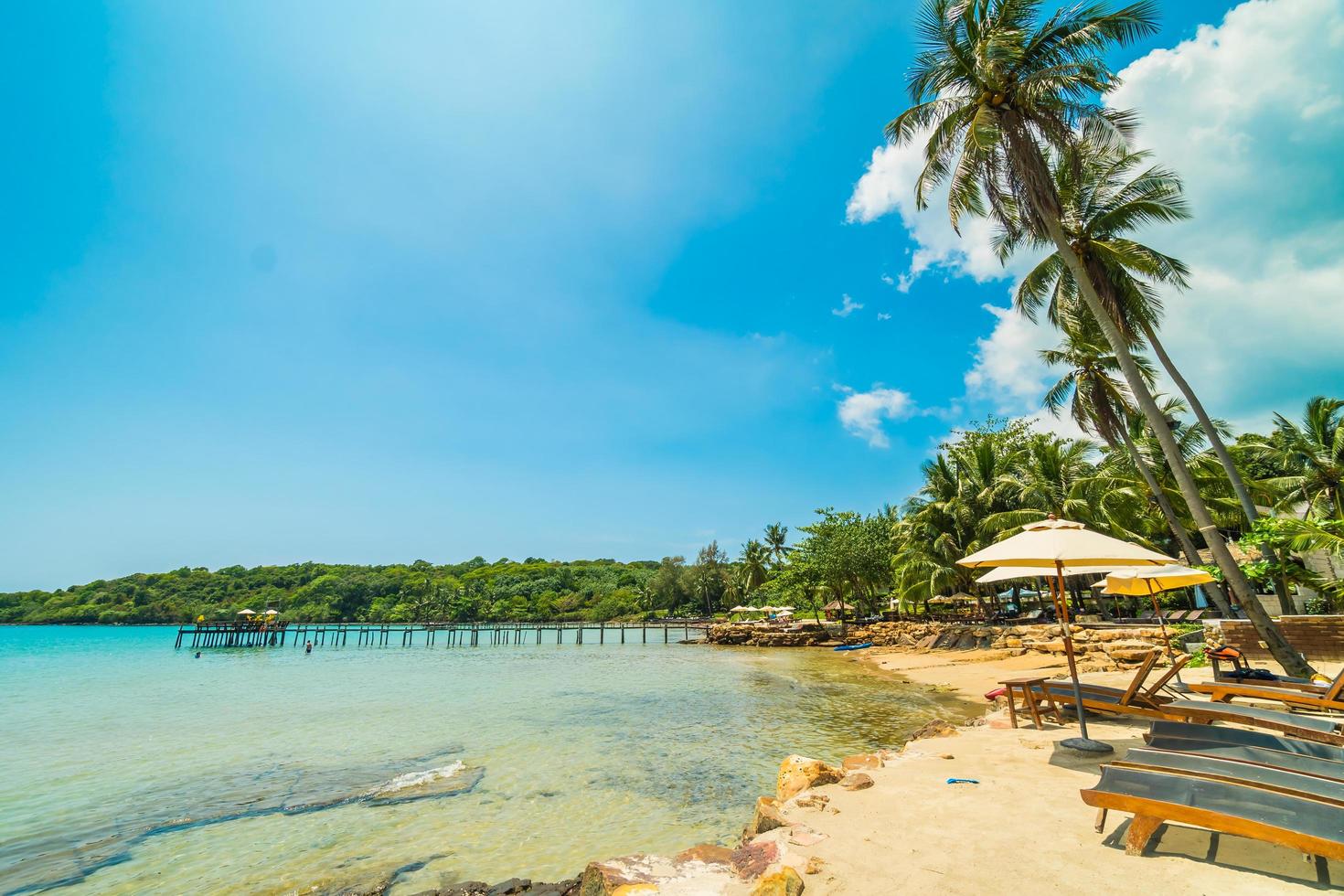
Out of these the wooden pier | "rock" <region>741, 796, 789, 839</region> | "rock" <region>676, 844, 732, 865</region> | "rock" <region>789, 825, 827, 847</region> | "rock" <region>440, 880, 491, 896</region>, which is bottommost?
the wooden pier

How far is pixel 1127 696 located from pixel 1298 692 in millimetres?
2092

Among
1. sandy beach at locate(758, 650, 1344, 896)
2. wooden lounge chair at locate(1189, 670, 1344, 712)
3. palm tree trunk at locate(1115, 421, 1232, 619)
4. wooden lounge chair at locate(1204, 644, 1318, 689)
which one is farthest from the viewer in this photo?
palm tree trunk at locate(1115, 421, 1232, 619)

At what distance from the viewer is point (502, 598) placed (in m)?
81.2

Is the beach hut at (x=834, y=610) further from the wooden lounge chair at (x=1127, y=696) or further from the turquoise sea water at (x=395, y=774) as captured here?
the wooden lounge chair at (x=1127, y=696)

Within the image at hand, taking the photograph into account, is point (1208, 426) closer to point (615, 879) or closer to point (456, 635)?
point (615, 879)

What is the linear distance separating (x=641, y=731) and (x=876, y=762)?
6.99m

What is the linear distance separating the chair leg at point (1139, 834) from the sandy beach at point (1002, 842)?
5cm

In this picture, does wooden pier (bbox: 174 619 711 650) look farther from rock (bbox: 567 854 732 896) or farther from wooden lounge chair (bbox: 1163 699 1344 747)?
rock (bbox: 567 854 732 896)

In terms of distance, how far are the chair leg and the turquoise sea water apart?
13.7ft

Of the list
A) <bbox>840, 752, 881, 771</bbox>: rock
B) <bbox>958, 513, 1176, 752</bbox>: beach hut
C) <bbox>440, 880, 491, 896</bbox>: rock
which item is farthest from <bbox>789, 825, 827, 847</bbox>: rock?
<bbox>440, 880, 491, 896</bbox>: rock

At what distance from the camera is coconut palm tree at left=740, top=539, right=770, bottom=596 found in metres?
58.4

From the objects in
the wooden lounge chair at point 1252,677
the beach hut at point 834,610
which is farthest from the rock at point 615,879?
the beach hut at point 834,610

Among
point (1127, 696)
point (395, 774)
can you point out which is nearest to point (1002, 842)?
point (1127, 696)

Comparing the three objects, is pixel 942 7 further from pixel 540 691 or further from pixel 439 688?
pixel 439 688
